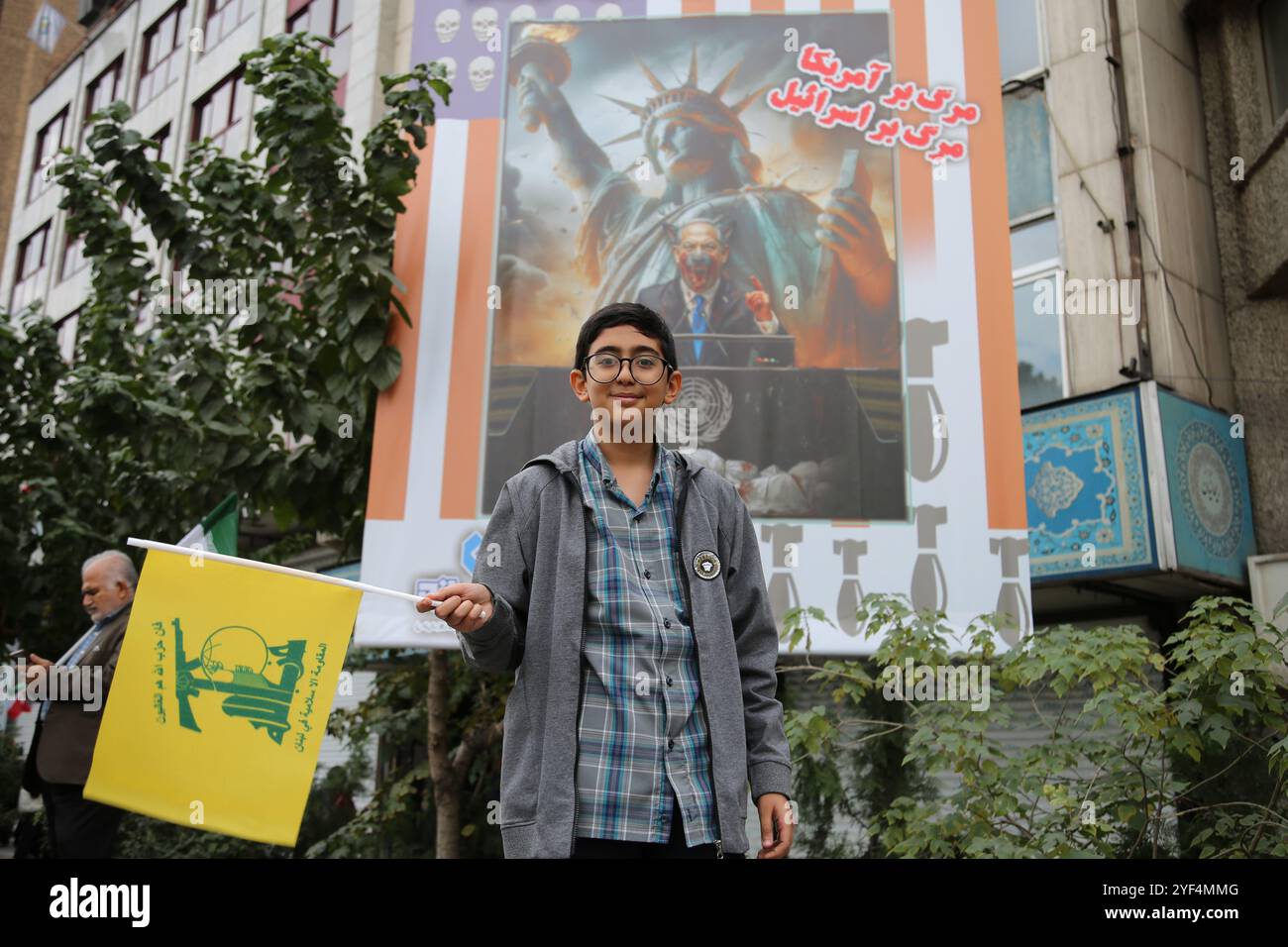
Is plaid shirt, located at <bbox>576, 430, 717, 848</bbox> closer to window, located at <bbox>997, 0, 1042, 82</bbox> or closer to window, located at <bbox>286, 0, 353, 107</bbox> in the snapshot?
window, located at <bbox>997, 0, 1042, 82</bbox>

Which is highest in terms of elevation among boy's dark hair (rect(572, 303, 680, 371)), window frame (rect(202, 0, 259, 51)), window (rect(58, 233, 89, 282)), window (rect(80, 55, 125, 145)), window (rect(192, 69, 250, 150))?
window (rect(80, 55, 125, 145))

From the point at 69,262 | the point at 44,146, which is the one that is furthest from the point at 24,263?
the point at 44,146

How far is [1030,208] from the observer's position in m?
9.91

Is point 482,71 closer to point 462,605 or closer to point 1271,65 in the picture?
point 462,605

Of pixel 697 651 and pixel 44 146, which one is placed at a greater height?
pixel 44 146

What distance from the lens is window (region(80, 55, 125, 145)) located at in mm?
23031

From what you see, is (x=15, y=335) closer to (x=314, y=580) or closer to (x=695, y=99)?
(x=695, y=99)

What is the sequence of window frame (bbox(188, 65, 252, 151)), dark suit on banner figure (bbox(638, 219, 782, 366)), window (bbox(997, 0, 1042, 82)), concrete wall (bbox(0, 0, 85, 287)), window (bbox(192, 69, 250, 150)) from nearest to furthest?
dark suit on banner figure (bbox(638, 219, 782, 366)) < window (bbox(997, 0, 1042, 82)) < window frame (bbox(188, 65, 252, 151)) < window (bbox(192, 69, 250, 150)) < concrete wall (bbox(0, 0, 85, 287))

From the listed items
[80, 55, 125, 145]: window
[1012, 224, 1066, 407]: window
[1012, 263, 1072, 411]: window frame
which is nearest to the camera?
[1012, 263, 1072, 411]: window frame

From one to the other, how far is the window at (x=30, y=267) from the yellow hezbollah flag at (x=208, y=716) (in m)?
23.6

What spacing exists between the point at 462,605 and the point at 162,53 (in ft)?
73.9

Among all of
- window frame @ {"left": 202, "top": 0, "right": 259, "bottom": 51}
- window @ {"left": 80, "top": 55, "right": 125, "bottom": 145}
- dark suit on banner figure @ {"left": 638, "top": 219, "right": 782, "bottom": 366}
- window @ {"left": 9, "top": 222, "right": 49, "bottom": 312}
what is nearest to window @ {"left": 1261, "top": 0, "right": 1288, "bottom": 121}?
dark suit on banner figure @ {"left": 638, "top": 219, "right": 782, "bottom": 366}

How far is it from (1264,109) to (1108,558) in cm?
408

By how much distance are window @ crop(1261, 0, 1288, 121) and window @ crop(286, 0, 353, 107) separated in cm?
1028
